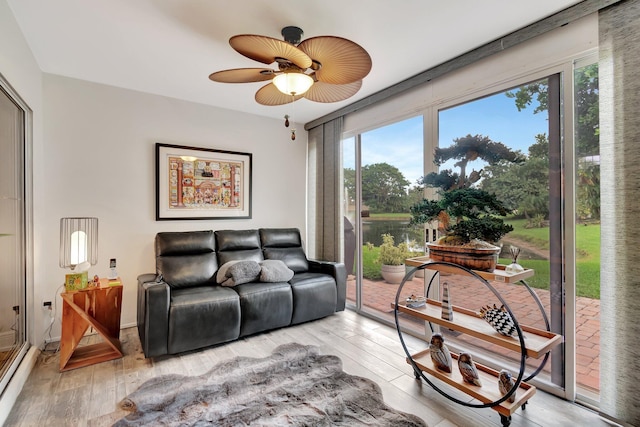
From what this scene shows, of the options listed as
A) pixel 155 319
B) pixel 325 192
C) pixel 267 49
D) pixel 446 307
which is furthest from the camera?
pixel 325 192

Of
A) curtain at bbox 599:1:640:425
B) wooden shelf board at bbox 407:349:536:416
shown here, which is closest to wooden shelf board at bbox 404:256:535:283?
curtain at bbox 599:1:640:425

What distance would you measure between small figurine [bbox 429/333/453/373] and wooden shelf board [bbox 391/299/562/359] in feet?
0.56

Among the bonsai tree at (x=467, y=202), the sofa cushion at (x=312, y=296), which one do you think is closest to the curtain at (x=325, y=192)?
the sofa cushion at (x=312, y=296)

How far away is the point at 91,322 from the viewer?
7.94 ft

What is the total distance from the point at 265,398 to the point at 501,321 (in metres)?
1.55

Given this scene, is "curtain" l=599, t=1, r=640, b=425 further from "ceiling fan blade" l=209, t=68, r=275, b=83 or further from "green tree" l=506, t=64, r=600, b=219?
"ceiling fan blade" l=209, t=68, r=275, b=83

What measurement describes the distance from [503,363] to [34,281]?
385cm

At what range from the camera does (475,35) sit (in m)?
2.21

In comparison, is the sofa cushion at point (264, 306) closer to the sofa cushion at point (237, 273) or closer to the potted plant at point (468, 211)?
the sofa cushion at point (237, 273)

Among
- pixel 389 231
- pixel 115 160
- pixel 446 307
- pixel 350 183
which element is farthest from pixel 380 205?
pixel 115 160

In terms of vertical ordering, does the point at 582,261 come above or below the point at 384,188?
below

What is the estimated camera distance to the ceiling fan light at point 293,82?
1.87 metres

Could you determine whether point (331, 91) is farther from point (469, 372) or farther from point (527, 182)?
point (469, 372)

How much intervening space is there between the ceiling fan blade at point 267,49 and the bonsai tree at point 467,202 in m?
1.10
